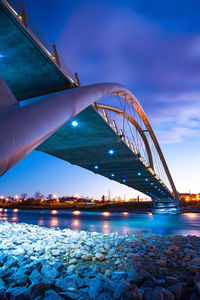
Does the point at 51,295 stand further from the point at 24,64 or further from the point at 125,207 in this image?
Answer: the point at 125,207

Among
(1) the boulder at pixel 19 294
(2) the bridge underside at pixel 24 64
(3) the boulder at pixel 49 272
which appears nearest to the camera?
(1) the boulder at pixel 19 294

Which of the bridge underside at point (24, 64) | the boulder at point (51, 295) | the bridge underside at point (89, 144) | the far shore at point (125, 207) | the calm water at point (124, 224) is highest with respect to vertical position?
the bridge underside at point (24, 64)

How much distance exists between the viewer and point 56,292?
162 inches

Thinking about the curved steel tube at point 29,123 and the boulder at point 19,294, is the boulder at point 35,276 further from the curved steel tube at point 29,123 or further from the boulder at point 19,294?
the curved steel tube at point 29,123

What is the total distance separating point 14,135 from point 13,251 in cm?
460

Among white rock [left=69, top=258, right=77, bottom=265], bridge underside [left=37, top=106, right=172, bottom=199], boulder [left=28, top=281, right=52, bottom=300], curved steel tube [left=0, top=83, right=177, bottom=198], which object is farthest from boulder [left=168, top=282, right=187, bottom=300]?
bridge underside [left=37, top=106, right=172, bottom=199]

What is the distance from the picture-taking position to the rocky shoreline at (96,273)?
3.98 m

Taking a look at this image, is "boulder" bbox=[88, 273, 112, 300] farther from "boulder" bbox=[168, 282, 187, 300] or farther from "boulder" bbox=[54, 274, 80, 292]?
"boulder" bbox=[168, 282, 187, 300]

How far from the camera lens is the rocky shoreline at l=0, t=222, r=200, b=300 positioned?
13.0 ft

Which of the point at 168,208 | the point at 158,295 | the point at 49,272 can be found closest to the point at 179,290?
the point at 158,295

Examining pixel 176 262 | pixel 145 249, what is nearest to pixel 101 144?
pixel 145 249

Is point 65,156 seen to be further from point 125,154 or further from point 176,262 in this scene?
point 176,262

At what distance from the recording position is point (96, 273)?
5207 millimetres

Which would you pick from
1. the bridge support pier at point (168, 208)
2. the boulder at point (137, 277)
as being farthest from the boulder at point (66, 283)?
the bridge support pier at point (168, 208)
